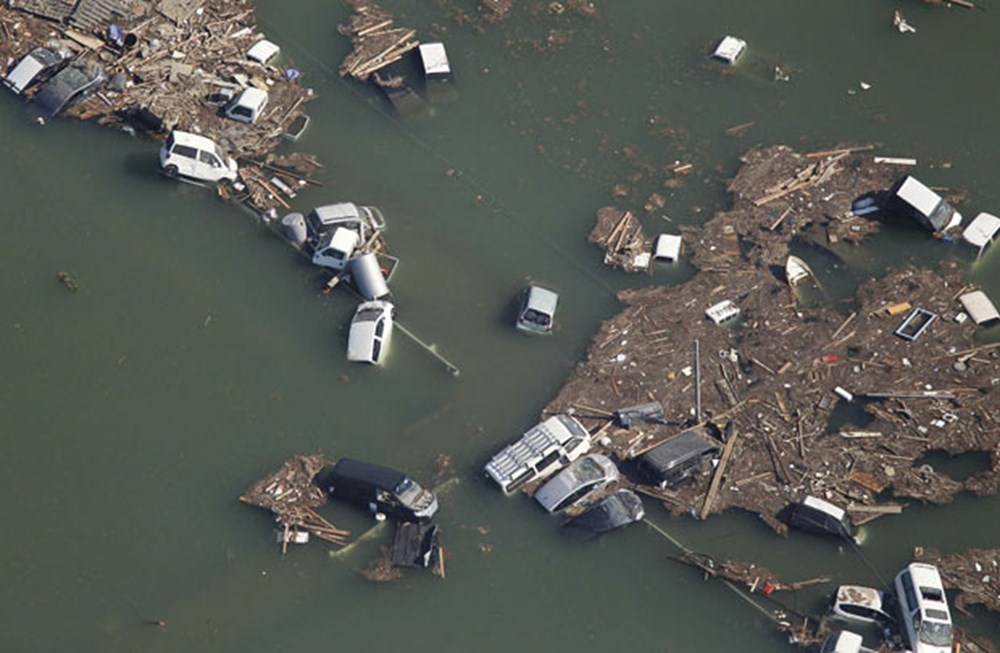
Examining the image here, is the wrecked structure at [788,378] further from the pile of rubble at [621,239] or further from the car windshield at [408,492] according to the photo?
the car windshield at [408,492]

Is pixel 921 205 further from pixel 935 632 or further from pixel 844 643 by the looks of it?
pixel 844 643

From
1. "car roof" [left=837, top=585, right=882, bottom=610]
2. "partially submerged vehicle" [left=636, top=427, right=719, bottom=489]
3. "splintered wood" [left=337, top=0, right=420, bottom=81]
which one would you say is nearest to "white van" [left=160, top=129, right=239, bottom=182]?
"splintered wood" [left=337, top=0, right=420, bottom=81]

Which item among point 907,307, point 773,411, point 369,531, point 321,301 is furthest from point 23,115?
point 907,307

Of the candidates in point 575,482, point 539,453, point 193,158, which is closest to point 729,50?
point 539,453

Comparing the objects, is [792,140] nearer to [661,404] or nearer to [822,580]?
[661,404]

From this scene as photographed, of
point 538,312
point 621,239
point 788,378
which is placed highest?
point 621,239

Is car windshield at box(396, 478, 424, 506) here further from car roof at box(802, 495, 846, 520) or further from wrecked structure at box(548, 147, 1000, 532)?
car roof at box(802, 495, 846, 520)
